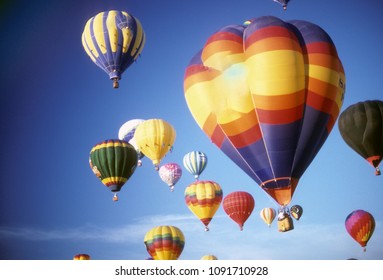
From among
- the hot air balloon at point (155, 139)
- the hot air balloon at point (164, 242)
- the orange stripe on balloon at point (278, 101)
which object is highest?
the hot air balloon at point (155, 139)

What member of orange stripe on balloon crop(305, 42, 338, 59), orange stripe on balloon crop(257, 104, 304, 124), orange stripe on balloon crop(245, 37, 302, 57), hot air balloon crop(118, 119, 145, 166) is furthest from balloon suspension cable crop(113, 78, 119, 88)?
orange stripe on balloon crop(305, 42, 338, 59)

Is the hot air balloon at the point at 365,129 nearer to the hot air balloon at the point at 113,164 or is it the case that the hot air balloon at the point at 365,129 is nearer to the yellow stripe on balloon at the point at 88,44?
the hot air balloon at the point at 113,164

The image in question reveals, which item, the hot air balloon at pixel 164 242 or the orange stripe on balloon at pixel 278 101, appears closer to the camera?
the orange stripe on balloon at pixel 278 101

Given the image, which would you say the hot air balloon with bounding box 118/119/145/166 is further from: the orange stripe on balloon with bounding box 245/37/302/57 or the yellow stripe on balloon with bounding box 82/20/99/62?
the orange stripe on balloon with bounding box 245/37/302/57

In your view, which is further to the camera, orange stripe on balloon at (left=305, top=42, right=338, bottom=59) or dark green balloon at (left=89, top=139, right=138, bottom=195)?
dark green balloon at (left=89, top=139, right=138, bottom=195)

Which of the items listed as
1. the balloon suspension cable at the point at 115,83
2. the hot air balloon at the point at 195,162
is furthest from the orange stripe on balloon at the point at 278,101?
the hot air balloon at the point at 195,162
